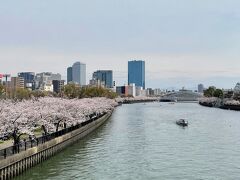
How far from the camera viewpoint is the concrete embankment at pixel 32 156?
34.2 meters

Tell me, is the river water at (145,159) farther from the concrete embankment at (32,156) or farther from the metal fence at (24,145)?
the metal fence at (24,145)

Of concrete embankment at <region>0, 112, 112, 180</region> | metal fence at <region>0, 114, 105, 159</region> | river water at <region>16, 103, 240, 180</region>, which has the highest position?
metal fence at <region>0, 114, 105, 159</region>

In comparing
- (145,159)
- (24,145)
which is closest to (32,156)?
(24,145)

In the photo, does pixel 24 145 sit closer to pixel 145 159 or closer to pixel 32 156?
pixel 32 156

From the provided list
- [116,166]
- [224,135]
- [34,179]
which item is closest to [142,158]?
[116,166]

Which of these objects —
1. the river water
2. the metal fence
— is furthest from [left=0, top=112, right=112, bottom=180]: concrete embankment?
the river water

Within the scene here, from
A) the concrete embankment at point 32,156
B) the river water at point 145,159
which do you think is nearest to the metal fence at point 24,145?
the concrete embankment at point 32,156

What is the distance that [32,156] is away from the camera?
40.9 meters

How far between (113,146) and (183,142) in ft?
34.7

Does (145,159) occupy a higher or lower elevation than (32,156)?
lower

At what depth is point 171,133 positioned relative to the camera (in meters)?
74.7

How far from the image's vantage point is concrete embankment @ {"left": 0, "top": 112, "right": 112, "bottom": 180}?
112ft

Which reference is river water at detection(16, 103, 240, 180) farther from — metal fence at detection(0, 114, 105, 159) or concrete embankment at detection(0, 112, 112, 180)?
metal fence at detection(0, 114, 105, 159)

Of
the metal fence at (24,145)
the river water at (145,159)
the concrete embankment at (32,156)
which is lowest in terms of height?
the river water at (145,159)
